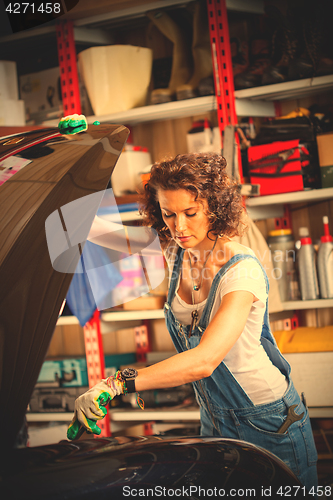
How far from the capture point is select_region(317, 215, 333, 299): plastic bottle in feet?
6.14

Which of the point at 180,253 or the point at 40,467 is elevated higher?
the point at 180,253

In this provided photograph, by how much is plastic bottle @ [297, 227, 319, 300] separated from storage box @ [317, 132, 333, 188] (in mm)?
260

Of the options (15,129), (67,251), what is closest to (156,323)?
(15,129)

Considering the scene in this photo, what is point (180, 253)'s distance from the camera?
1.24 metres

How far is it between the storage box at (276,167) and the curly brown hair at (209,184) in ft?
2.56

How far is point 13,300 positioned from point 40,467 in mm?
181

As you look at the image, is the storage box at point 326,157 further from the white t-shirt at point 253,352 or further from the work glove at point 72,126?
the work glove at point 72,126

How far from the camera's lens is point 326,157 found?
1867 millimetres

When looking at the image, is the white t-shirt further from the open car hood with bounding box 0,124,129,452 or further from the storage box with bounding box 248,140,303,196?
the storage box with bounding box 248,140,303,196

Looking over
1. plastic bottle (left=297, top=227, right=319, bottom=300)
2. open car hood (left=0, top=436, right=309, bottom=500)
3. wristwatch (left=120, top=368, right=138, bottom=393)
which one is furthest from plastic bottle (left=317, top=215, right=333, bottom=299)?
open car hood (left=0, top=436, right=309, bottom=500)

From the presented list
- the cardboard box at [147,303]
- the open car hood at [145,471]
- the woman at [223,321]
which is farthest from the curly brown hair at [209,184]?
the cardboard box at [147,303]

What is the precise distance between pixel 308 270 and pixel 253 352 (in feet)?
3.28

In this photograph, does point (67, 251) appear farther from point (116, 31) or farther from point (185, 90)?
point (116, 31)

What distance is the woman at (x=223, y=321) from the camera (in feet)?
2.94
